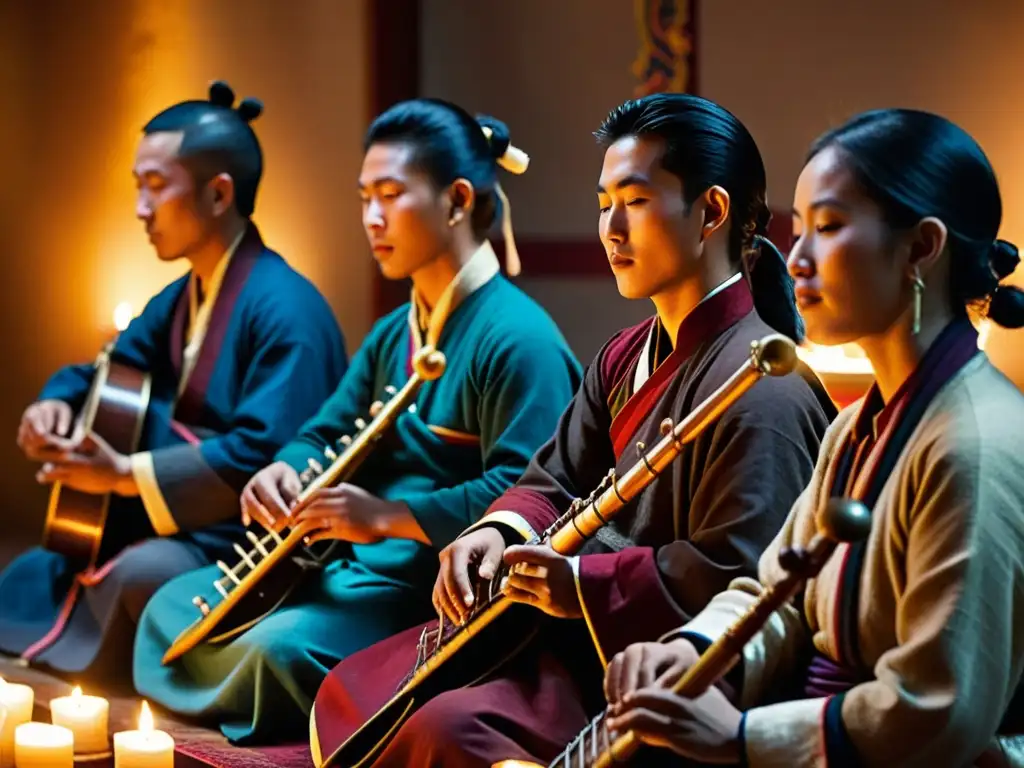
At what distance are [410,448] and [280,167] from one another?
→ 2251 millimetres

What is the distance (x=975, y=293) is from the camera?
2354mm

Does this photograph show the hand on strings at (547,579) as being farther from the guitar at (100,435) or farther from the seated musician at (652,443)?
the guitar at (100,435)

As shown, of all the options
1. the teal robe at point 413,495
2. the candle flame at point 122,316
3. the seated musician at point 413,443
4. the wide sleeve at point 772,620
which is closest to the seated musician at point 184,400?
the seated musician at point 413,443

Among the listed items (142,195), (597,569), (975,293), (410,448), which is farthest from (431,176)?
(975,293)

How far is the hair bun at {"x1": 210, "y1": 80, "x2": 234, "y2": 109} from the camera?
4.91 metres

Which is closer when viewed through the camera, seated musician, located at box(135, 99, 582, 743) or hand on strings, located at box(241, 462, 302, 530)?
seated musician, located at box(135, 99, 582, 743)

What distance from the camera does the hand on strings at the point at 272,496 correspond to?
398 centimetres

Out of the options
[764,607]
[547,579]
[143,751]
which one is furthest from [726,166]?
[143,751]

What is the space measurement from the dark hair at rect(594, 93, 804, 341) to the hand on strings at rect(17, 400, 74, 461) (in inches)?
88.6

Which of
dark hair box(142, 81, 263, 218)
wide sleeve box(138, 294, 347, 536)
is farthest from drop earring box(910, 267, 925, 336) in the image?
dark hair box(142, 81, 263, 218)

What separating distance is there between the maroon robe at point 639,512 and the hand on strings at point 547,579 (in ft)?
0.09

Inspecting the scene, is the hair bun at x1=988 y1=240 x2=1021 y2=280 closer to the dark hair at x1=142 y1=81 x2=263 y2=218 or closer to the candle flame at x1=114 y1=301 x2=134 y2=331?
the dark hair at x1=142 y1=81 x2=263 y2=218

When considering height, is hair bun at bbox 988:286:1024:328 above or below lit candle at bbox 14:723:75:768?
above

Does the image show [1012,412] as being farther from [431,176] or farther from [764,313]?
[431,176]
